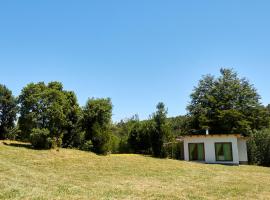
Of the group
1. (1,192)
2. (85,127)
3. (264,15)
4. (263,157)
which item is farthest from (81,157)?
(263,157)

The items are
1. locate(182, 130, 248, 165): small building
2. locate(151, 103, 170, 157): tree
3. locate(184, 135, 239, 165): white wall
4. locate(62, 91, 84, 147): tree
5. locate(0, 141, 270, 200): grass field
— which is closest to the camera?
locate(0, 141, 270, 200): grass field

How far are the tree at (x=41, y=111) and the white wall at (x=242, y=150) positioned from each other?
53.6 feet

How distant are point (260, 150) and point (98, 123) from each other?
51.3 ft

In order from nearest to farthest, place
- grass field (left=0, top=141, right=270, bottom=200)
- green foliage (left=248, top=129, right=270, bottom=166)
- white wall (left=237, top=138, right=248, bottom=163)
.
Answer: grass field (left=0, top=141, right=270, bottom=200) < white wall (left=237, top=138, right=248, bottom=163) < green foliage (left=248, top=129, right=270, bottom=166)

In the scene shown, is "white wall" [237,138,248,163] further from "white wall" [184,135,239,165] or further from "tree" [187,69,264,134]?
"tree" [187,69,264,134]

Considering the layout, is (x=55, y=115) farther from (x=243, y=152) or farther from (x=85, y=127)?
(x=243, y=152)

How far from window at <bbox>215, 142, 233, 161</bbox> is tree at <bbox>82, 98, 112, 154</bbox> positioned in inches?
387

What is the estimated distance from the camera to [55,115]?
21.7 metres

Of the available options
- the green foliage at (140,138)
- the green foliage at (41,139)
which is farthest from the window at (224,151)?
the green foliage at (41,139)

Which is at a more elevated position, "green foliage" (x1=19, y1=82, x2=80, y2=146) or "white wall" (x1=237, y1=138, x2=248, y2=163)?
"green foliage" (x1=19, y1=82, x2=80, y2=146)

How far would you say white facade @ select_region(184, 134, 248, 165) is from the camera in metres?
26.0

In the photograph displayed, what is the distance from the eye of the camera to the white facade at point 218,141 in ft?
85.4

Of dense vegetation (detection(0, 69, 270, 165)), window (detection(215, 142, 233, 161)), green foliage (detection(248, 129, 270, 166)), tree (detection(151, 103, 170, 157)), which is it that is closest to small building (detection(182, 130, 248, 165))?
window (detection(215, 142, 233, 161))

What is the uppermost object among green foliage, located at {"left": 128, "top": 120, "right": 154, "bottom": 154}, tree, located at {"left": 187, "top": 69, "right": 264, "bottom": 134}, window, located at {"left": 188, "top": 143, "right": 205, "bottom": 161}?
tree, located at {"left": 187, "top": 69, "right": 264, "bottom": 134}
